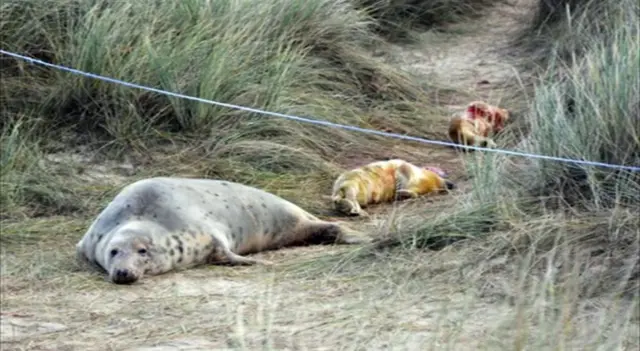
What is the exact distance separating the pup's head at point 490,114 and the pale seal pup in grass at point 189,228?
199cm

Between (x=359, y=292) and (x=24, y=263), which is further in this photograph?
(x=24, y=263)

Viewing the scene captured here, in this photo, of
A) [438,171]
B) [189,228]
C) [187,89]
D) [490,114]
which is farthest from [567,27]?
[189,228]

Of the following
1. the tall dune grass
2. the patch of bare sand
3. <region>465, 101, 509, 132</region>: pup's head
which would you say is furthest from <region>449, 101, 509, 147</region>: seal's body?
the patch of bare sand

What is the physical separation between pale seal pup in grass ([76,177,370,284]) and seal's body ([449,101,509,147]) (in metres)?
1.65

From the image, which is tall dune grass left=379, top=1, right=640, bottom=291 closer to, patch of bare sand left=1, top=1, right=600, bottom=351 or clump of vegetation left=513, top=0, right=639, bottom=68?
patch of bare sand left=1, top=1, right=600, bottom=351

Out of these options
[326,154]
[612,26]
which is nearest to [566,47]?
[612,26]

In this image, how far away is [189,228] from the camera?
5.91 meters

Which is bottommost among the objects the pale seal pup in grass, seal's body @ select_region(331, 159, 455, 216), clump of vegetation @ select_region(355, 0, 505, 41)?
clump of vegetation @ select_region(355, 0, 505, 41)

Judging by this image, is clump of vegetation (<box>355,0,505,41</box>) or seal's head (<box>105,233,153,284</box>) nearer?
seal's head (<box>105,233,153,284</box>)

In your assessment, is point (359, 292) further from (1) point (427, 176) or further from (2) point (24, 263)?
(1) point (427, 176)

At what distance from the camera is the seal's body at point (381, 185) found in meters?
6.86

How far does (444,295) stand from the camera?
16.2 feet

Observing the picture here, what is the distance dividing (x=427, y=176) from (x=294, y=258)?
1378mm

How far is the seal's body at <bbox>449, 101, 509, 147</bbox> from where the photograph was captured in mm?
7887
